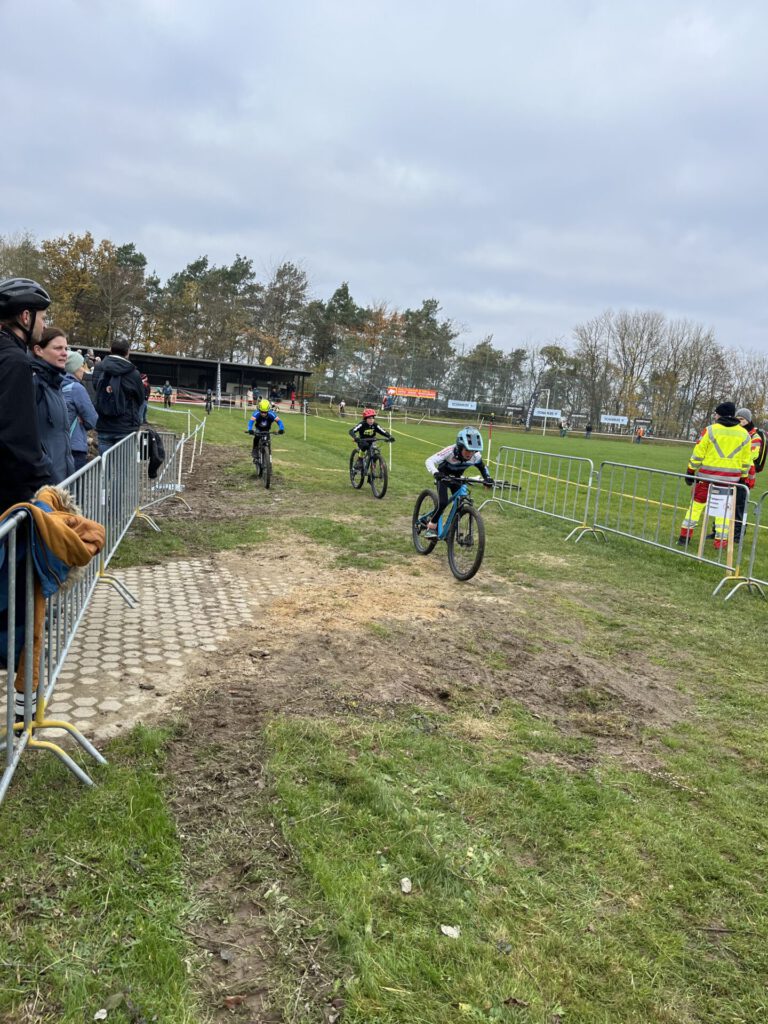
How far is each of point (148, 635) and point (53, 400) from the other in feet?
6.09

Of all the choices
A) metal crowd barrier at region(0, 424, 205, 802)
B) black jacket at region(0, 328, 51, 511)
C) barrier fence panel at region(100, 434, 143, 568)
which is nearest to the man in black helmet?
black jacket at region(0, 328, 51, 511)

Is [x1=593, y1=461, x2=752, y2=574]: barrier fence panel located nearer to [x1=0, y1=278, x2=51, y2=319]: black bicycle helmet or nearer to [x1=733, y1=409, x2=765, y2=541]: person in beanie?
[x1=733, y1=409, x2=765, y2=541]: person in beanie

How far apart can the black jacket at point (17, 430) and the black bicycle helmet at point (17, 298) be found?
11 cm

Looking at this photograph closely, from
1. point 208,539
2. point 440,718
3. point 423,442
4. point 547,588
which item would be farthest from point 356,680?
point 423,442

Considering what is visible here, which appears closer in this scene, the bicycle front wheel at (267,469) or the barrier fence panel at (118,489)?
the barrier fence panel at (118,489)

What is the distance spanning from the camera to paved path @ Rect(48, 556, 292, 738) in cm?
381

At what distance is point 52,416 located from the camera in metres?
4.39

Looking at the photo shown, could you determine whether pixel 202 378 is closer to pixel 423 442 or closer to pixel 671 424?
pixel 423 442

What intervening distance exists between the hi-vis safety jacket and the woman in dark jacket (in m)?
8.02

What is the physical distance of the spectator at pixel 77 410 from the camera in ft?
21.5

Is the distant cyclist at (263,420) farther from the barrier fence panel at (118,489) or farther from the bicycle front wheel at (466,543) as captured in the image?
the bicycle front wheel at (466,543)

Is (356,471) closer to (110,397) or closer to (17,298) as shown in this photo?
(110,397)

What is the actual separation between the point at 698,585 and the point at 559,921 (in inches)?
245

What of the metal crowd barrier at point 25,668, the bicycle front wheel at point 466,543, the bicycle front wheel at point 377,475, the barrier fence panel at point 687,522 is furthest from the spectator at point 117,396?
the barrier fence panel at point 687,522
